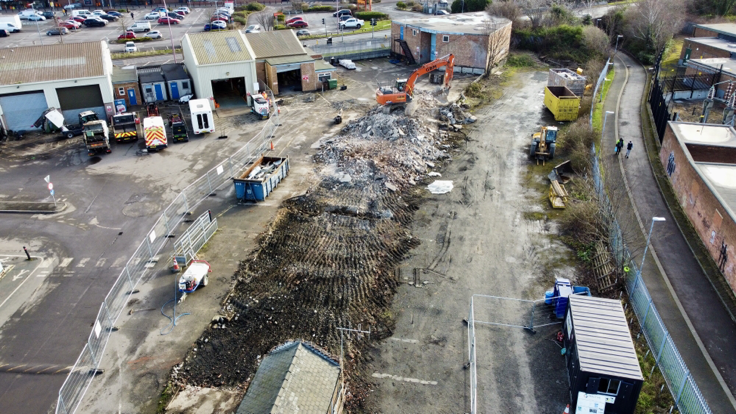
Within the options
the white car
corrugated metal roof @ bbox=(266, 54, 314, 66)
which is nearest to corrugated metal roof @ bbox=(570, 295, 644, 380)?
corrugated metal roof @ bbox=(266, 54, 314, 66)

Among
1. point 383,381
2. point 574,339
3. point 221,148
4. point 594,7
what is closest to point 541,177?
point 574,339

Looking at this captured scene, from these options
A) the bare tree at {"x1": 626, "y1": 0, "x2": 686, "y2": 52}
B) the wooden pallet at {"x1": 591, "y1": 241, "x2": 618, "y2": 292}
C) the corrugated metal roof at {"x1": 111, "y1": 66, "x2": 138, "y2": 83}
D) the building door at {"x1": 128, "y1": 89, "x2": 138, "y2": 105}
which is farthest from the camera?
the bare tree at {"x1": 626, "y1": 0, "x2": 686, "y2": 52}

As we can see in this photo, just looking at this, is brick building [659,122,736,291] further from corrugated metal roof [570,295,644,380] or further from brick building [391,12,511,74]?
brick building [391,12,511,74]

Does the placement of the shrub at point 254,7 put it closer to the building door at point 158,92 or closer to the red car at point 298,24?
the red car at point 298,24

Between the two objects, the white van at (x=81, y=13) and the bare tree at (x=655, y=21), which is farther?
the white van at (x=81, y=13)

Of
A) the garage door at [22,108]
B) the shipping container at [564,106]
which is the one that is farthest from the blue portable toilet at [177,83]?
the shipping container at [564,106]

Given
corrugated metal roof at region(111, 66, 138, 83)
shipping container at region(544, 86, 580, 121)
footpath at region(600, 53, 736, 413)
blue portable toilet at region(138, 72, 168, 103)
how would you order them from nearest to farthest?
1. footpath at region(600, 53, 736, 413)
2. shipping container at region(544, 86, 580, 121)
3. corrugated metal roof at region(111, 66, 138, 83)
4. blue portable toilet at region(138, 72, 168, 103)

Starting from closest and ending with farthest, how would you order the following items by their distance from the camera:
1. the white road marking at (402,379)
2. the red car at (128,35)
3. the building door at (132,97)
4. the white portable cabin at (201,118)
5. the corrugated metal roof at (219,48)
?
the white road marking at (402,379), the white portable cabin at (201,118), the corrugated metal roof at (219,48), the building door at (132,97), the red car at (128,35)

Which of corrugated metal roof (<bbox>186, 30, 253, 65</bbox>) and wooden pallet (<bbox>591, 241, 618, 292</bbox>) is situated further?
corrugated metal roof (<bbox>186, 30, 253, 65</bbox>)
